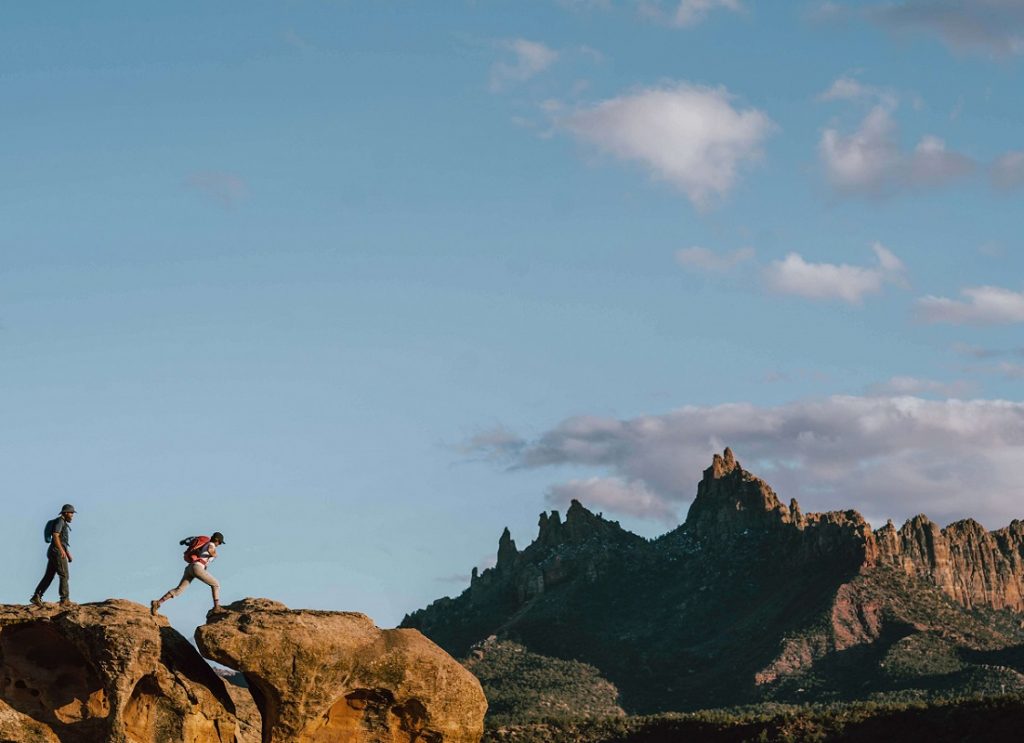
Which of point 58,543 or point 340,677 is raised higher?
point 58,543

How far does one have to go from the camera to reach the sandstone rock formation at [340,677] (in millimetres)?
43469

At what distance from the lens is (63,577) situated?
43.4m

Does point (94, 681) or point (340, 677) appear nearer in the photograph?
point (94, 681)

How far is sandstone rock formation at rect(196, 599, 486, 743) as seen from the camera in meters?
43.5

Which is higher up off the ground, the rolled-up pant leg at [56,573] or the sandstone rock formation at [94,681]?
the rolled-up pant leg at [56,573]

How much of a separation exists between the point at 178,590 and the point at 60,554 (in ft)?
10.9

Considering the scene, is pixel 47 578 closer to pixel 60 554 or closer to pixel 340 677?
pixel 60 554

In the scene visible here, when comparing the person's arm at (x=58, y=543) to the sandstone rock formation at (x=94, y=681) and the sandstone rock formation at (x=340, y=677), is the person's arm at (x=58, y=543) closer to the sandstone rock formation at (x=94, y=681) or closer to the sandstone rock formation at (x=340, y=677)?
the sandstone rock formation at (x=94, y=681)

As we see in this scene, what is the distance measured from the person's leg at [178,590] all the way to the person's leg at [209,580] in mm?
177

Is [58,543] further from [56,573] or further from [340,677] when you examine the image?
[340,677]

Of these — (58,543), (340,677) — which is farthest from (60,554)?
(340,677)

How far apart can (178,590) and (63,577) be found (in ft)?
9.96

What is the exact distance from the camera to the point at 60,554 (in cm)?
4300

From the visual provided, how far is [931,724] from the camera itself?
113625mm
